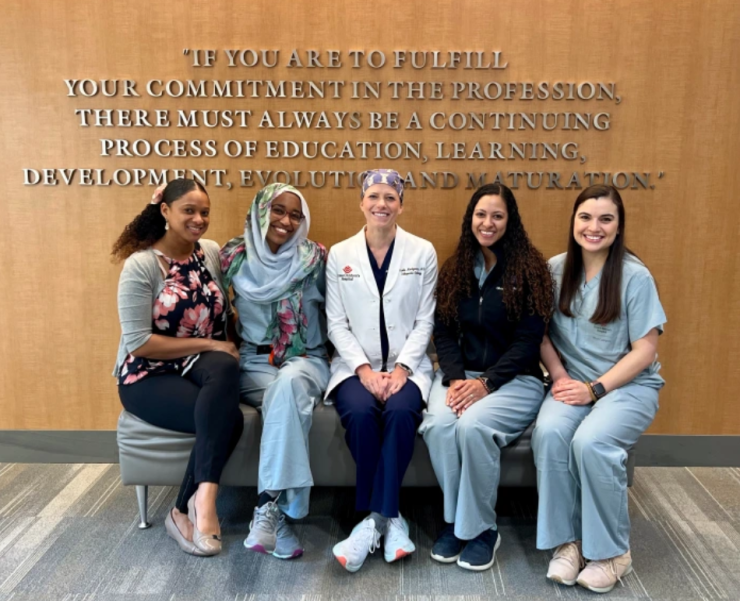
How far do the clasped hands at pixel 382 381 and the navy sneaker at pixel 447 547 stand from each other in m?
0.59

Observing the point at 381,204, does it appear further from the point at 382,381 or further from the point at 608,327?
the point at 608,327

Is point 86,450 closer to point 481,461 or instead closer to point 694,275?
point 481,461

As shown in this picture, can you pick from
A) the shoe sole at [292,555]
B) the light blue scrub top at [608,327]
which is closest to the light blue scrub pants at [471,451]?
the light blue scrub top at [608,327]

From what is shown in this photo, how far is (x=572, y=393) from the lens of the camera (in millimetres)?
2326

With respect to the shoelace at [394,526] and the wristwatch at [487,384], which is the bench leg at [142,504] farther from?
the wristwatch at [487,384]

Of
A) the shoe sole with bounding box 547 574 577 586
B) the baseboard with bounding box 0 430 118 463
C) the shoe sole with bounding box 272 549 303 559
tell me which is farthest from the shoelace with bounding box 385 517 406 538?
the baseboard with bounding box 0 430 118 463

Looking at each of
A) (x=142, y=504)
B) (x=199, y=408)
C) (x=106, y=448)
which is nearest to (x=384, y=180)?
(x=199, y=408)

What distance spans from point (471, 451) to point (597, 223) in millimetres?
1052

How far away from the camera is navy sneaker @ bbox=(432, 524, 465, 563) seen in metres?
2.26

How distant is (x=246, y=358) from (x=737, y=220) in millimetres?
2597

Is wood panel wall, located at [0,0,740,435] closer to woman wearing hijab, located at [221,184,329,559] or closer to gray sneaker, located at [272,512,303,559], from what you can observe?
woman wearing hijab, located at [221,184,329,559]

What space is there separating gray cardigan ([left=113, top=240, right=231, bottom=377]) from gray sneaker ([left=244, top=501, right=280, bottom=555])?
857 millimetres

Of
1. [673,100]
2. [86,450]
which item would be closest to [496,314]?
[673,100]

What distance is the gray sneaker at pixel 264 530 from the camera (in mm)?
2238
